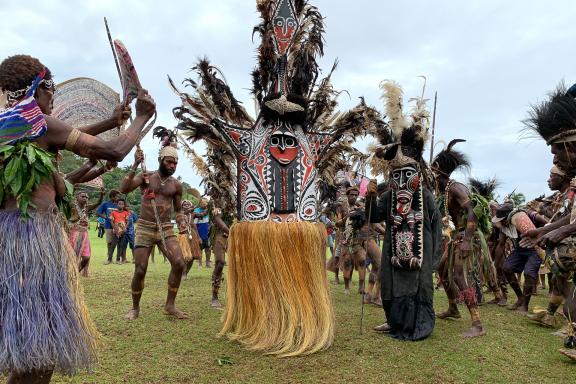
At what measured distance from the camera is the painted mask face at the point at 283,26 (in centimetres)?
512

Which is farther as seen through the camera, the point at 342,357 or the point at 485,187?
the point at 485,187

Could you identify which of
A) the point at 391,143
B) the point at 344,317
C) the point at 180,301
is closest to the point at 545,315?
the point at 344,317

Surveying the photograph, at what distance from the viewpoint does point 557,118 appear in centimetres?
359

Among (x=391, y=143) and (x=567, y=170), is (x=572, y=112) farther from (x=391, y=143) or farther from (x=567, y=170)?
(x=391, y=143)

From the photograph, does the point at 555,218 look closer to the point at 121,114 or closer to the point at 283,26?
the point at 283,26

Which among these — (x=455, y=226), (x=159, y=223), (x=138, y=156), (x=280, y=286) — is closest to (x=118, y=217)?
(x=159, y=223)

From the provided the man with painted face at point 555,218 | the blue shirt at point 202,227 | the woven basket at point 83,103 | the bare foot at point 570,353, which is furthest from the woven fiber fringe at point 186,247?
the bare foot at point 570,353

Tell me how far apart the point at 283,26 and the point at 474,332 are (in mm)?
3872

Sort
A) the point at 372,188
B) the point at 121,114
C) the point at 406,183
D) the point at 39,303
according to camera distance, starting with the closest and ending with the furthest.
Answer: the point at 39,303 < the point at 121,114 < the point at 406,183 < the point at 372,188

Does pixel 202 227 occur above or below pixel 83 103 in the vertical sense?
below

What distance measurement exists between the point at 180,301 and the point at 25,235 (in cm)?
479

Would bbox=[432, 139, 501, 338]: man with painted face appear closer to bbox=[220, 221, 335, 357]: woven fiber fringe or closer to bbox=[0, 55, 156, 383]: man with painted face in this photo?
bbox=[220, 221, 335, 357]: woven fiber fringe

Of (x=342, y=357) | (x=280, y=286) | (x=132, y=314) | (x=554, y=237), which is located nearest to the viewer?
(x=554, y=237)

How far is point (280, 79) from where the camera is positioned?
5094 millimetres
